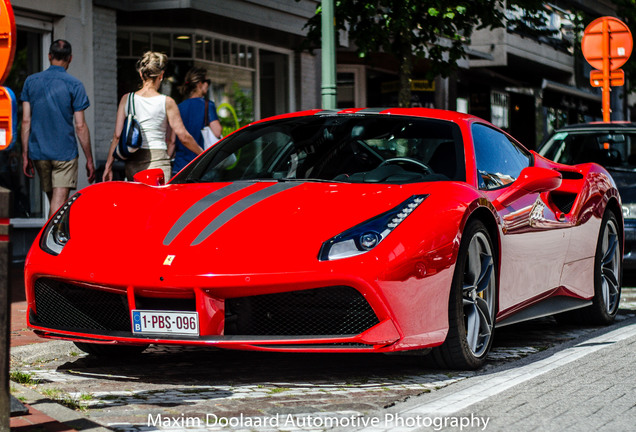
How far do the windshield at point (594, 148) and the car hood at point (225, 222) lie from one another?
637 centimetres

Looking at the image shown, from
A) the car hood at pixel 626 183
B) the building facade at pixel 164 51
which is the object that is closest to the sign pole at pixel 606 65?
the building facade at pixel 164 51

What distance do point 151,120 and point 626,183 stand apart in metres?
4.65

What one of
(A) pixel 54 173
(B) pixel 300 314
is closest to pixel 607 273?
(B) pixel 300 314

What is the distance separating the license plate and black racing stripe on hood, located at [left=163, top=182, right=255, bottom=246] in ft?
1.12

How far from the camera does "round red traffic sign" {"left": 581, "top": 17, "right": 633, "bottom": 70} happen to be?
1647cm

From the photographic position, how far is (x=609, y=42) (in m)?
16.5

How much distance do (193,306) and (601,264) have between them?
12.4 feet

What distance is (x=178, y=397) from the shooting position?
5.08m

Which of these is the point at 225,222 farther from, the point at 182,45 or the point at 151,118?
the point at 182,45

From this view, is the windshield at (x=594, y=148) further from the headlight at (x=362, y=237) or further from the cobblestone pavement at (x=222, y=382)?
the headlight at (x=362, y=237)

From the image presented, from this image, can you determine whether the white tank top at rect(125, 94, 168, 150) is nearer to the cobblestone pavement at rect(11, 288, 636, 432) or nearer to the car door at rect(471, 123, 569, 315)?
the cobblestone pavement at rect(11, 288, 636, 432)

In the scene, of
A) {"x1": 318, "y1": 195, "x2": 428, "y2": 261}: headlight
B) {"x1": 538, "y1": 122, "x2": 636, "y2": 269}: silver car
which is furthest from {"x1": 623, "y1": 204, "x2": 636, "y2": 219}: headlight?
{"x1": 318, "y1": 195, "x2": 428, "y2": 261}: headlight

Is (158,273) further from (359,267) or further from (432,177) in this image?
(432,177)

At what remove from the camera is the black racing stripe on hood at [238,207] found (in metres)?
5.39
